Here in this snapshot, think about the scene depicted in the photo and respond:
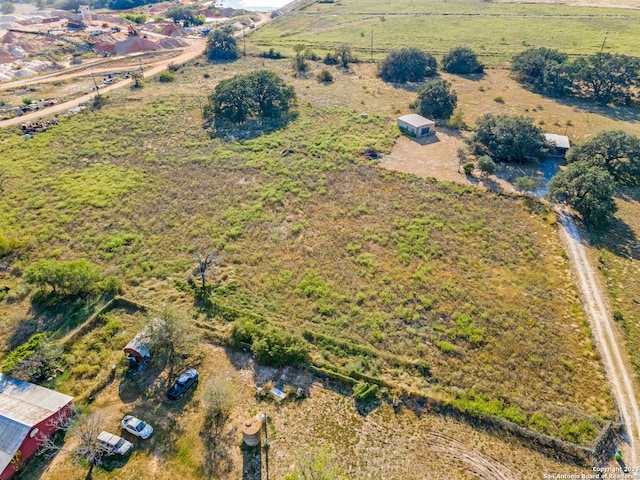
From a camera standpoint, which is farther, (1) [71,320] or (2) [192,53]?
(2) [192,53]

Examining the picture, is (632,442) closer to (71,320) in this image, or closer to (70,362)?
(70,362)

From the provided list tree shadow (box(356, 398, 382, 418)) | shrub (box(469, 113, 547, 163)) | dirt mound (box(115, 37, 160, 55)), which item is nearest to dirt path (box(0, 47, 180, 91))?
dirt mound (box(115, 37, 160, 55))

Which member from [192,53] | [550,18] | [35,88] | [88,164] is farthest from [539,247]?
[550,18]

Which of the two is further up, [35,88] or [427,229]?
[35,88]

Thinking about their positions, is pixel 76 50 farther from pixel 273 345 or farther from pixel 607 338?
pixel 607 338

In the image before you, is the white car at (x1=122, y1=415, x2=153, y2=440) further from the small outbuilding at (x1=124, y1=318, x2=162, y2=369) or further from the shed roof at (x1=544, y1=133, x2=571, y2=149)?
the shed roof at (x1=544, y1=133, x2=571, y2=149)

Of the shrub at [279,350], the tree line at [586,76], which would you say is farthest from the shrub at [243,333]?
the tree line at [586,76]
